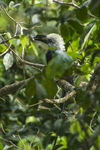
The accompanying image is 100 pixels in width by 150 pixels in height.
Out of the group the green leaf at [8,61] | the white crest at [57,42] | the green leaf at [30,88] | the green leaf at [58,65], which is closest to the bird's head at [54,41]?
the white crest at [57,42]

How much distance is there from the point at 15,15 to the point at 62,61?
317 centimetres

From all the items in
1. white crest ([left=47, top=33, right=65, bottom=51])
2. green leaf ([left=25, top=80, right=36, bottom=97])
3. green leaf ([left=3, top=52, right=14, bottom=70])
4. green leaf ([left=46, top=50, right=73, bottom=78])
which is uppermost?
green leaf ([left=46, top=50, right=73, bottom=78])

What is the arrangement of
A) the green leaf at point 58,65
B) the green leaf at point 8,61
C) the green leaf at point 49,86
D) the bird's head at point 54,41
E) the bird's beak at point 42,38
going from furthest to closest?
1. the bird's head at point 54,41
2. the bird's beak at point 42,38
3. the green leaf at point 8,61
4. the green leaf at point 49,86
5. the green leaf at point 58,65

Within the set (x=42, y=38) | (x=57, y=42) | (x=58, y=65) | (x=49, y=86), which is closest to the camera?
(x=58, y=65)

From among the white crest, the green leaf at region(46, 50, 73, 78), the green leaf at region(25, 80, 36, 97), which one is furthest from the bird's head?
the green leaf at region(46, 50, 73, 78)

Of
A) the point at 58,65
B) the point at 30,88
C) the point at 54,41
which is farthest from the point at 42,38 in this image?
the point at 58,65

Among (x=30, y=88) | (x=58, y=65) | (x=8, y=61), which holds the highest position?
(x=58, y=65)

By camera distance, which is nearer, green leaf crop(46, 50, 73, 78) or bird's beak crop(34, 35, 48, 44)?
green leaf crop(46, 50, 73, 78)

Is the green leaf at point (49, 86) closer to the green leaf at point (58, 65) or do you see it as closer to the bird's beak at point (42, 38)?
the green leaf at point (58, 65)

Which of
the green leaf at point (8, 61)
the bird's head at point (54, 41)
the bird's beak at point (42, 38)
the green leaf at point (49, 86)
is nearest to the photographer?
the green leaf at point (49, 86)

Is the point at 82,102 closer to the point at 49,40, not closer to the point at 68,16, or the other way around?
the point at 68,16

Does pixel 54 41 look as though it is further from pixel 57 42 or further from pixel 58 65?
pixel 58 65

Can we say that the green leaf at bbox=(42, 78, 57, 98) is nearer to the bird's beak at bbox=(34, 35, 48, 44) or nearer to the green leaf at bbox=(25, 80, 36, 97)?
the green leaf at bbox=(25, 80, 36, 97)

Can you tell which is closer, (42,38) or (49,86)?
(49,86)
